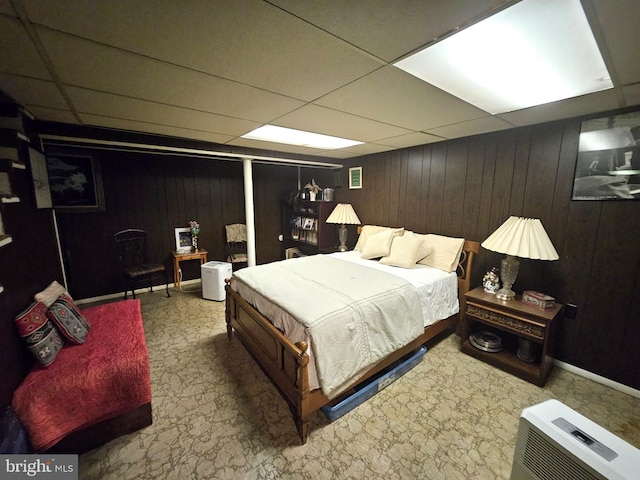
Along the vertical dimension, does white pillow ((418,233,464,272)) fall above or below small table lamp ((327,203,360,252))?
below

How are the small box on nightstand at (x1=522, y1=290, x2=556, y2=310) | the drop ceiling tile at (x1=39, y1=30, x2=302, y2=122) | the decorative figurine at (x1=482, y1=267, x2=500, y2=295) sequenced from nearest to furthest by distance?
the drop ceiling tile at (x1=39, y1=30, x2=302, y2=122) → the small box on nightstand at (x1=522, y1=290, x2=556, y2=310) → the decorative figurine at (x1=482, y1=267, x2=500, y2=295)

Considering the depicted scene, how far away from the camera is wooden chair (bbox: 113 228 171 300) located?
368cm

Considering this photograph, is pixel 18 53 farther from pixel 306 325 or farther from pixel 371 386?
pixel 371 386

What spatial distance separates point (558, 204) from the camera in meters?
2.29

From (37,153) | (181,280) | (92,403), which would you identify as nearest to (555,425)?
(92,403)

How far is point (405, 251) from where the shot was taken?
302 centimetres

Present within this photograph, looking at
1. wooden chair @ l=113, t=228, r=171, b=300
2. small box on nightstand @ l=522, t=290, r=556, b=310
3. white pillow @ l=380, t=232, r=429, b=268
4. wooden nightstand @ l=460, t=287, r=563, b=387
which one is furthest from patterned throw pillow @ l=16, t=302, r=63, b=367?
small box on nightstand @ l=522, t=290, r=556, b=310

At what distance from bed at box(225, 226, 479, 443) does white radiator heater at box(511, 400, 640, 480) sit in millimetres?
908

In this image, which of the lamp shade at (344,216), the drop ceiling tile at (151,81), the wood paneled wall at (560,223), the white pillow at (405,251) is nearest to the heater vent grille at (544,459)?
the wood paneled wall at (560,223)

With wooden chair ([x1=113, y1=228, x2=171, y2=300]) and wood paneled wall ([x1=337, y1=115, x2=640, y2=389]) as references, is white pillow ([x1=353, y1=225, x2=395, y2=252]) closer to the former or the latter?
wood paneled wall ([x1=337, y1=115, x2=640, y2=389])

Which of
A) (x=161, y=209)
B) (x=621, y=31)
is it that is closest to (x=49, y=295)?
(x=161, y=209)

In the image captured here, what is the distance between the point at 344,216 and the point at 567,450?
3374mm

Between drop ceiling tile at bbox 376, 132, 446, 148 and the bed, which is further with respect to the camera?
drop ceiling tile at bbox 376, 132, 446, 148

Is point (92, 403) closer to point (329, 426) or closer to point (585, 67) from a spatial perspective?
point (329, 426)
